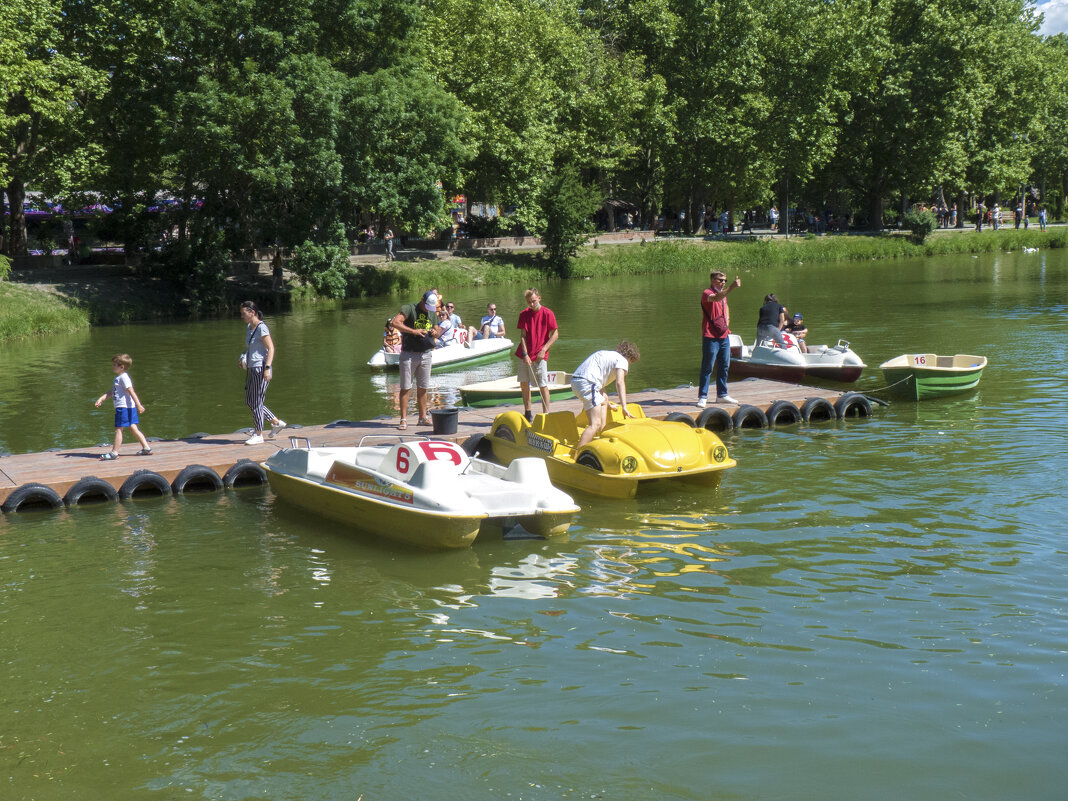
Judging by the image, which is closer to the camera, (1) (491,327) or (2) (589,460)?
(2) (589,460)

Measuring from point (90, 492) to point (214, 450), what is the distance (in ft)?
6.45

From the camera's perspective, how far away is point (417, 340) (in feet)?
50.7

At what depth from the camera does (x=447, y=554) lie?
37.1ft

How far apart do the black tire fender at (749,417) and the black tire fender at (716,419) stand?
0.12m

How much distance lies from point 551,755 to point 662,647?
6.17 feet

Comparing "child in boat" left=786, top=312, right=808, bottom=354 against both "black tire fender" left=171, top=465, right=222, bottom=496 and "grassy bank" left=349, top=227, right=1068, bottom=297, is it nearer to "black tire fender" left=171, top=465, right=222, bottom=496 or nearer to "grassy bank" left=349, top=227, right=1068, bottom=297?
"black tire fender" left=171, top=465, right=222, bottom=496

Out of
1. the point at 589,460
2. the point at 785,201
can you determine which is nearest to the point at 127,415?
the point at 589,460

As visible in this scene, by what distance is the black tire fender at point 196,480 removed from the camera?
45.5ft

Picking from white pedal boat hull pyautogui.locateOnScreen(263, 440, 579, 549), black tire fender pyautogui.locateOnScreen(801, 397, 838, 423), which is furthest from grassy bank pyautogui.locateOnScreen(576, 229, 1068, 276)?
white pedal boat hull pyautogui.locateOnScreen(263, 440, 579, 549)

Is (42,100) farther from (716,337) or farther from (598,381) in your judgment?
(598,381)

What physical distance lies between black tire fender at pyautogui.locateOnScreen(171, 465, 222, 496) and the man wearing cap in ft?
9.64

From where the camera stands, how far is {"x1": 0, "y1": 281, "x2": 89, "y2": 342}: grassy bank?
34.0m

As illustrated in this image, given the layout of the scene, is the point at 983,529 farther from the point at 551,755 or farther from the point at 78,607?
the point at 78,607

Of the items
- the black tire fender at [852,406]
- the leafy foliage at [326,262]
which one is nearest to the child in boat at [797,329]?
the black tire fender at [852,406]
